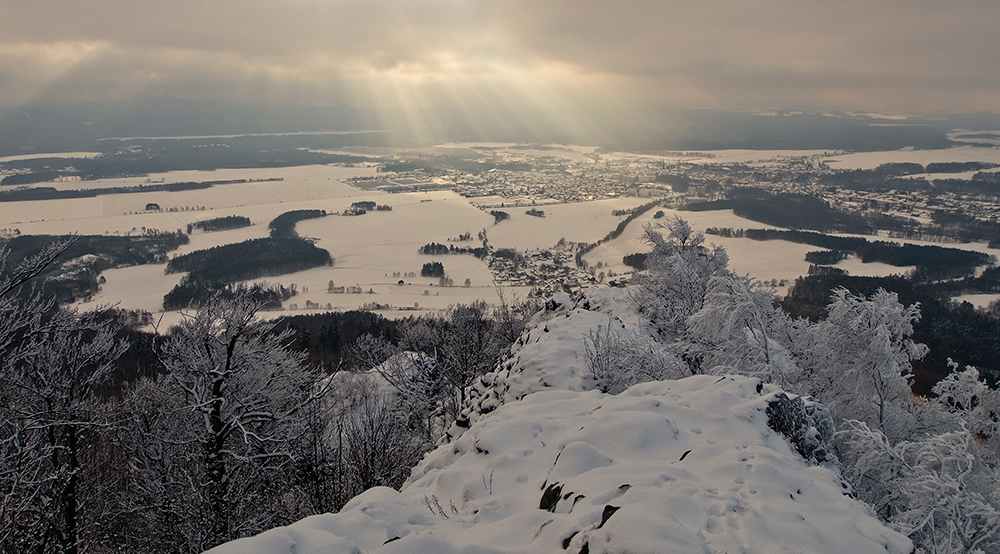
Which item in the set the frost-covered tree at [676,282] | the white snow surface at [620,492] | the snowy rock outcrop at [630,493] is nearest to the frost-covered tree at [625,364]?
the white snow surface at [620,492]

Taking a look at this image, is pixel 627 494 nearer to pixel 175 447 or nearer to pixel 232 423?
pixel 232 423

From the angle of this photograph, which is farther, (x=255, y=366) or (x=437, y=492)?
(x=255, y=366)

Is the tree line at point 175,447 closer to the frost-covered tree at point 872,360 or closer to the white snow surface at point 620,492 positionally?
the white snow surface at point 620,492

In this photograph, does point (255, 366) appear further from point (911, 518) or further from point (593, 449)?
point (911, 518)

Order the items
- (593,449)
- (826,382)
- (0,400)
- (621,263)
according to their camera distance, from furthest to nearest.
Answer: (621,263) → (826,382) → (0,400) → (593,449)

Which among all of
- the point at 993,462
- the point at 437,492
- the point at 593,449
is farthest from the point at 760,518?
the point at 993,462

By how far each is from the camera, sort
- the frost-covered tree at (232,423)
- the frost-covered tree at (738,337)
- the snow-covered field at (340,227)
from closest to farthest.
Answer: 1. the frost-covered tree at (232,423)
2. the frost-covered tree at (738,337)
3. the snow-covered field at (340,227)
